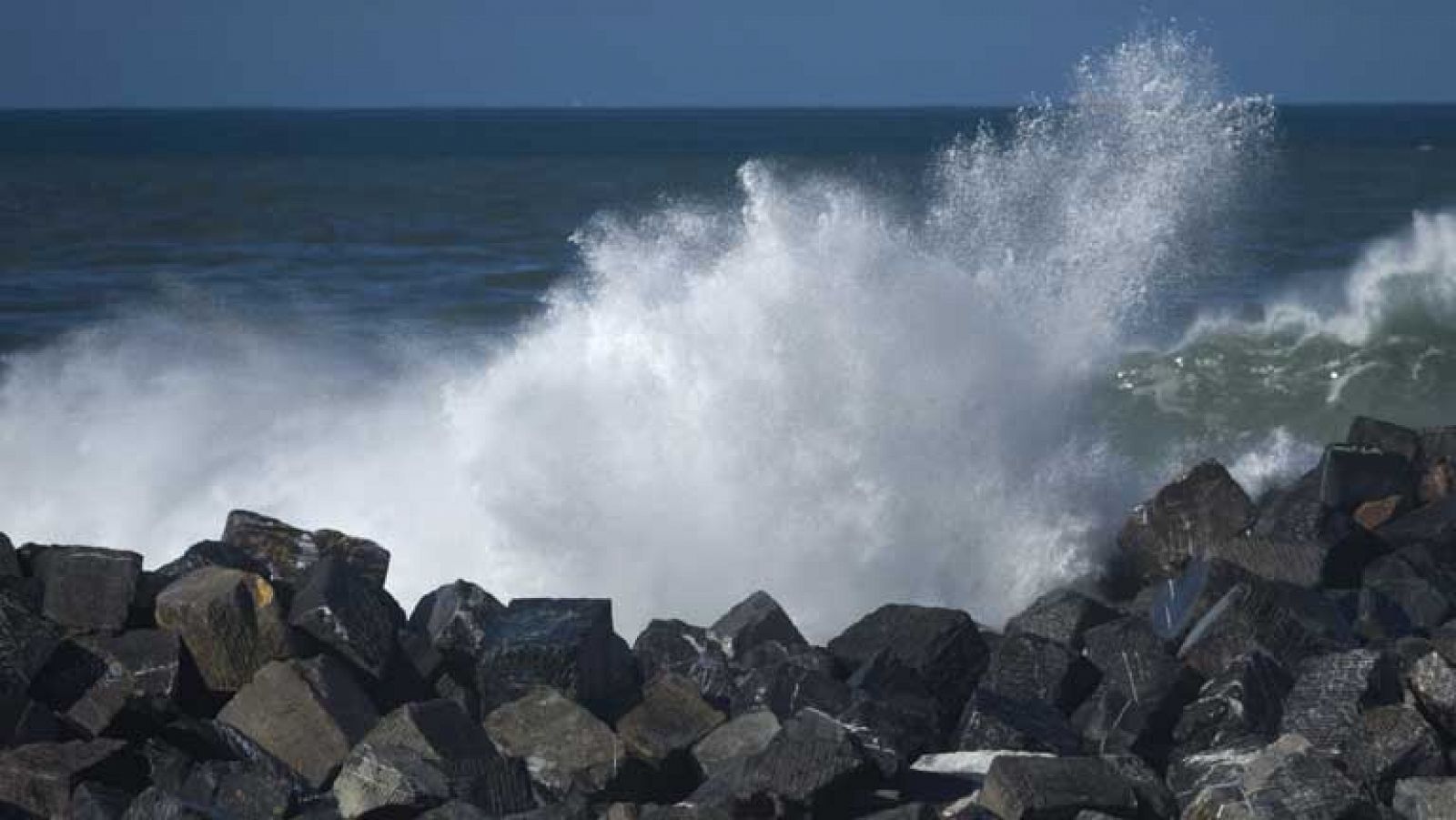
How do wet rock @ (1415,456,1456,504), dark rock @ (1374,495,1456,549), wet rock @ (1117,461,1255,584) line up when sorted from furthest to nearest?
wet rock @ (1415,456,1456,504)
wet rock @ (1117,461,1255,584)
dark rock @ (1374,495,1456,549)

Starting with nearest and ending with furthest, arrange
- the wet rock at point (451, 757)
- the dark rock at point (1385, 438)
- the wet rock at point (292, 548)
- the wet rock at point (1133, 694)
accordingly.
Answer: the wet rock at point (451, 757) → the wet rock at point (1133, 694) → the wet rock at point (292, 548) → the dark rock at point (1385, 438)

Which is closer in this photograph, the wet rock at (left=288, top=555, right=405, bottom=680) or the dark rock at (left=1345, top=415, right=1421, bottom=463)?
the wet rock at (left=288, top=555, right=405, bottom=680)

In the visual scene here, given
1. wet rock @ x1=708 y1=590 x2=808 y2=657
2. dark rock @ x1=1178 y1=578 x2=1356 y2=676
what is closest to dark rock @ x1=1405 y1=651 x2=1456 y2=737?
dark rock @ x1=1178 y1=578 x2=1356 y2=676

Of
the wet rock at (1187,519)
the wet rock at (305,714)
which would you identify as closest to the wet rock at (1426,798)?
the wet rock at (305,714)

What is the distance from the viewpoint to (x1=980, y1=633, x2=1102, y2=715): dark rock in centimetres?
674

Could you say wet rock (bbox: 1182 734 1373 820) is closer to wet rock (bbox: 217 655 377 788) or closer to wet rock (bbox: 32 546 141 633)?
wet rock (bbox: 217 655 377 788)

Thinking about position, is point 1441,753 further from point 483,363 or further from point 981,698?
point 483,363

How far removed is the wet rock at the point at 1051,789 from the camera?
5.46 m

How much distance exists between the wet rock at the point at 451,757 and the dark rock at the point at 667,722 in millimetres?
428

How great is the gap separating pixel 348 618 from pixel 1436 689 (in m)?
3.34

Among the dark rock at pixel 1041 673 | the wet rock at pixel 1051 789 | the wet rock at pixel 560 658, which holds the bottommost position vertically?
the wet rock at pixel 1051 789

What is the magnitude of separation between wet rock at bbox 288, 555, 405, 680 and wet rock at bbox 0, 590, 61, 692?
747mm

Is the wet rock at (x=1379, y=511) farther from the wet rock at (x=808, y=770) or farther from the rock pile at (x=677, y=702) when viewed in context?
the wet rock at (x=808, y=770)

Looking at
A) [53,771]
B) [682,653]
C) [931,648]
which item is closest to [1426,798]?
[931,648]
